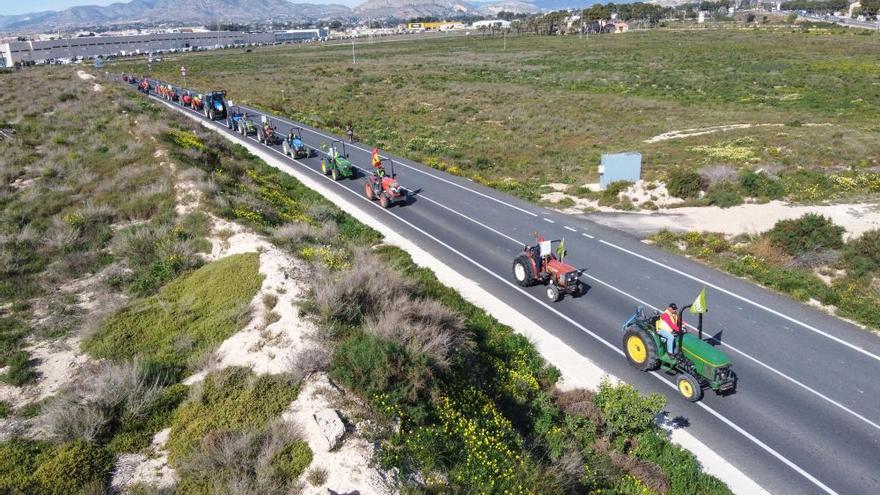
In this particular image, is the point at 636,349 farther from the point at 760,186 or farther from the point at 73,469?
the point at 760,186

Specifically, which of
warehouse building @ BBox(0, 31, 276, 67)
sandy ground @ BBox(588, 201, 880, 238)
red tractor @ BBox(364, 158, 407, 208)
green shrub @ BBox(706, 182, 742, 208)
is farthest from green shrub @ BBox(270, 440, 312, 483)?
warehouse building @ BBox(0, 31, 276, 67)

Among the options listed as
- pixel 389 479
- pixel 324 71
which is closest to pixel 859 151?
pixel 389 479

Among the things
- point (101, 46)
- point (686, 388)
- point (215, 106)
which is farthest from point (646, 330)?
point (101, 46)

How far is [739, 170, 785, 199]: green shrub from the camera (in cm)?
2247

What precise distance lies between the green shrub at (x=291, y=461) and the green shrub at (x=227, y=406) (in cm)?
73

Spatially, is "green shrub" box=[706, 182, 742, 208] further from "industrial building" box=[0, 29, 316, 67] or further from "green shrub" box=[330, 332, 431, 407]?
"industrial building" box=[0, 29, 316, 67]

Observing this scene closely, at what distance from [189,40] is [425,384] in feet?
701

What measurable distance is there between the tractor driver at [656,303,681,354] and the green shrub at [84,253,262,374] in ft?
29.4

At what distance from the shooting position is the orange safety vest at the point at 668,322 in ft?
34.8

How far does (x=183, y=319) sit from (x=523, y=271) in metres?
9.24

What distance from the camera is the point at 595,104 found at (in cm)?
5025

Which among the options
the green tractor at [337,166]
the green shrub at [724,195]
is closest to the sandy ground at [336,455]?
the green tractor at [337,166]

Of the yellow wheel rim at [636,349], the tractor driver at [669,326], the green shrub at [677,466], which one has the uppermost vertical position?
the tractor driver at [669,326]

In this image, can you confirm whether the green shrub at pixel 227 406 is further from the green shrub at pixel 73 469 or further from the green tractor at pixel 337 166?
the green tractor at pixel 337 166
